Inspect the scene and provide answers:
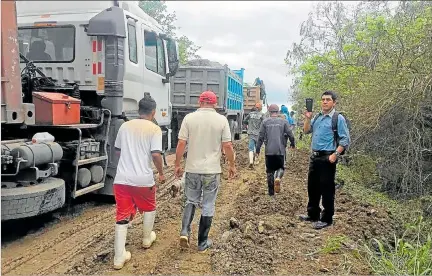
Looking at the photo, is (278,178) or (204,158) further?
(278,178)

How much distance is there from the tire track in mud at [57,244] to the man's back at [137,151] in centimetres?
96

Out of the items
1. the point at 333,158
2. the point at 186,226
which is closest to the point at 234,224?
the point at 186,226

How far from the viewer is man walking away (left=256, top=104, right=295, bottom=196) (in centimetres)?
683

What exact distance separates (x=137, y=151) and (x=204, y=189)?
0.80m

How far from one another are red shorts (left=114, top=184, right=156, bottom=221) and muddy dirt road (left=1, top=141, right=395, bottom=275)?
18.2 inches

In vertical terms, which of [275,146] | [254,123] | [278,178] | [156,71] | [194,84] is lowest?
[278,178]

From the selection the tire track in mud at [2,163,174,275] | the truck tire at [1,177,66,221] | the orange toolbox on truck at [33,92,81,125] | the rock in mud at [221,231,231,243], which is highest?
the orange toolbox on truck at [33,92,81,125]

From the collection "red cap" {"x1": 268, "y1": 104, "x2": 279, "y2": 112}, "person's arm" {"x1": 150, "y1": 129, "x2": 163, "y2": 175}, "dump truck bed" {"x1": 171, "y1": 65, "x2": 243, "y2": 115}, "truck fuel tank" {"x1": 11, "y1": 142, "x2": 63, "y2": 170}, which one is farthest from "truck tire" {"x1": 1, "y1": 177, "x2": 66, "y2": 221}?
"dump truck bed" {"x1": 171, "y1": 65, "x2": 243, "y2": 115}

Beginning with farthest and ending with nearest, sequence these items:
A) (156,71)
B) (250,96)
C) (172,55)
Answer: (250,96), (172,55), (156,71)

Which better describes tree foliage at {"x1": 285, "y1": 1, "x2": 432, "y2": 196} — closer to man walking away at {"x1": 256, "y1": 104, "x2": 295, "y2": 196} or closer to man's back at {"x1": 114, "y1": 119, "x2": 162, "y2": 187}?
man walking away at {"x1": 256, "y1": 104, "x2": 295, "y2": 196}

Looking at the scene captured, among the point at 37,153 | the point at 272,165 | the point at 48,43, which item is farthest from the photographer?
the point at 272,165

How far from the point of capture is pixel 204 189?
169 inches

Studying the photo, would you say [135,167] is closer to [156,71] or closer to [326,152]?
[326,152]

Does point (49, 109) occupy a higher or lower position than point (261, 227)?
higher
